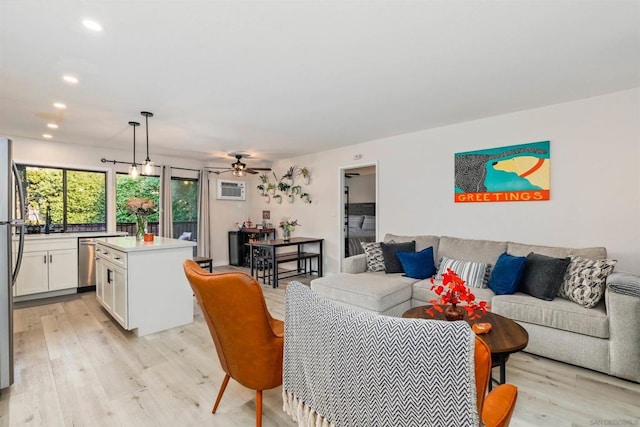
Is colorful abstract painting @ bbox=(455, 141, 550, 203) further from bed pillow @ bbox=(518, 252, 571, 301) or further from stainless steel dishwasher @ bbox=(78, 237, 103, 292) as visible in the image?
stainless steel dishwasher @ bbox=(78, 237, 103, 292)

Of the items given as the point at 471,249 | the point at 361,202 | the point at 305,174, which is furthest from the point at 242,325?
the point at 361,202

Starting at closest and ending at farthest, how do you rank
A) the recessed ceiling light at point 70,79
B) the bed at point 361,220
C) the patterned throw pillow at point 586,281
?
the patterned throw pillow at point 586,281 < the recessed ceiling light at point 70,79 < the bed at point 361,220

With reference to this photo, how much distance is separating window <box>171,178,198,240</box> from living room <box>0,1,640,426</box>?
1029 millimetres

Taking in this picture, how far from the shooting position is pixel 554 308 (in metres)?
2.58

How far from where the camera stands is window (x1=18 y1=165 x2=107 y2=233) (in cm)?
482

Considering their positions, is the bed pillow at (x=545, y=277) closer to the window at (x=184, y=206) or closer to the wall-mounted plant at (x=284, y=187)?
the wall-mounted plant at (x=284, y=187)

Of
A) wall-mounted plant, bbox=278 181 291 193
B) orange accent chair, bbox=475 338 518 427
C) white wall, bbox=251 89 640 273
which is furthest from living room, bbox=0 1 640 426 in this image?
Answer: orange accent chair, bbox=475 338 518 427

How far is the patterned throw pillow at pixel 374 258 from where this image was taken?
412 cm

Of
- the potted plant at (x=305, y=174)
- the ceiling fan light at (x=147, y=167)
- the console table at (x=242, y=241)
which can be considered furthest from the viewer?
the console table at (x=242, y=241)

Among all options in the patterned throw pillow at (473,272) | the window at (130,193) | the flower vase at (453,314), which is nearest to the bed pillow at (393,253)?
the patterned throw pillow at (473,272)

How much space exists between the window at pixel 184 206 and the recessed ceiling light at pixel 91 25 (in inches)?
192

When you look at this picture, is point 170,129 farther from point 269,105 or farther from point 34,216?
point 34,216

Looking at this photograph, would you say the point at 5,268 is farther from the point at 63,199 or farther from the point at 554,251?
the point at 554,251

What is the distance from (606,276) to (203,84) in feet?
12.6
